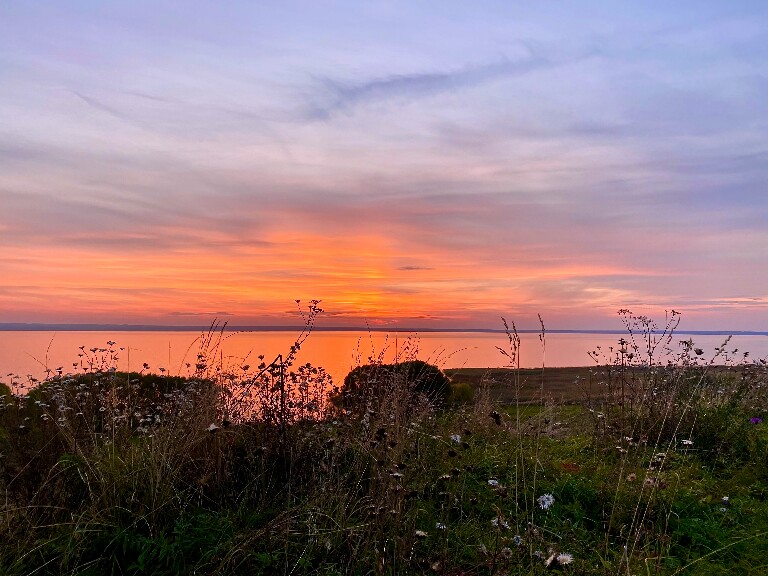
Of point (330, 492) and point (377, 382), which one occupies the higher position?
point (377, 382)

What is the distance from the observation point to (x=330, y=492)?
4.38 metres

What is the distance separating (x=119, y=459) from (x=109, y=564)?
747mm

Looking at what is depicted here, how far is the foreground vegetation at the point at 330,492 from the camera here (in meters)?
3.86

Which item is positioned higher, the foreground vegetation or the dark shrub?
the dark shrub

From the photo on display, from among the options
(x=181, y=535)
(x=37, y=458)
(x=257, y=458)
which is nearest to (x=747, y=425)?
(x=257, y=458)

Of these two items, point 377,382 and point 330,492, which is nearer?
point 330,492

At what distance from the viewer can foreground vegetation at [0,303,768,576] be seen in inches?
152

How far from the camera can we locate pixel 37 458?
16.3 ft

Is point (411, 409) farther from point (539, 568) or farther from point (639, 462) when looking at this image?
point (539, 568)

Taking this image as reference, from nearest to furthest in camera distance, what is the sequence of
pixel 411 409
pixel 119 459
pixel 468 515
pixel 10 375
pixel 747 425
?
pixel 119 459
pixel 468 515
pixel 411 409
pixel 10 375
pixel 747 425

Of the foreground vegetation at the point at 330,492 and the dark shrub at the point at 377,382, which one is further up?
the dark shrub at the point at 377,382

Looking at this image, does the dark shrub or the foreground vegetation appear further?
the dark shrub

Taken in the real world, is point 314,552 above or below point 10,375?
below

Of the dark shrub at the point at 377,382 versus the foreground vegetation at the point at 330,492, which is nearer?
the foreground vegetation at the point at 330,492
